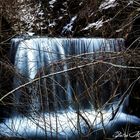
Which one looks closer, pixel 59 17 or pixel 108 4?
pixel 108 4

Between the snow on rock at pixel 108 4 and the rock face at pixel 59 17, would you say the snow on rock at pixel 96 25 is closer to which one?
the rock face at pixel 59 17

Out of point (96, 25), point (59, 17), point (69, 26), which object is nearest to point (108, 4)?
point (96, 25)

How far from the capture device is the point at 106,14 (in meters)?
9.82

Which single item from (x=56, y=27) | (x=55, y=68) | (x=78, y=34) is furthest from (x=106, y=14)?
(x=55, y=68)

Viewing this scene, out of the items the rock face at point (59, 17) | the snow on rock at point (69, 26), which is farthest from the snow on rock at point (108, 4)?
the snow on rock at point (69, 26)

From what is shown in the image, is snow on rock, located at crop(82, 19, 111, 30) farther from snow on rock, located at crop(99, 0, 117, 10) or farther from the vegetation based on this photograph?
snow on rock, located at crop(99, 0, 117, 10)

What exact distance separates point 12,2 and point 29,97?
6.09 m

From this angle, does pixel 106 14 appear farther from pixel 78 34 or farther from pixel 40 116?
pixel 40 116

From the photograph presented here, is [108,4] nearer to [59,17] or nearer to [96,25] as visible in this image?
[96,25]

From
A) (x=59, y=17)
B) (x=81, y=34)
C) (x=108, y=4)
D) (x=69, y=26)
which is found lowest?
(x=81, y=34)

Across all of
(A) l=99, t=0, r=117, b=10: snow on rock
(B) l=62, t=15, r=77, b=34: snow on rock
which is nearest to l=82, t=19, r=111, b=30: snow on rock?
(A) l=99, t=0, r=117, b=10: snow on rock

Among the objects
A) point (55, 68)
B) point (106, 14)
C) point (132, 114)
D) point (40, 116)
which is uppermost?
point (106, 14)

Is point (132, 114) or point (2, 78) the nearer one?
point (2, 78)

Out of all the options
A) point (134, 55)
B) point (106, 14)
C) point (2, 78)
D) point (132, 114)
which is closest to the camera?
point (134, 55)
